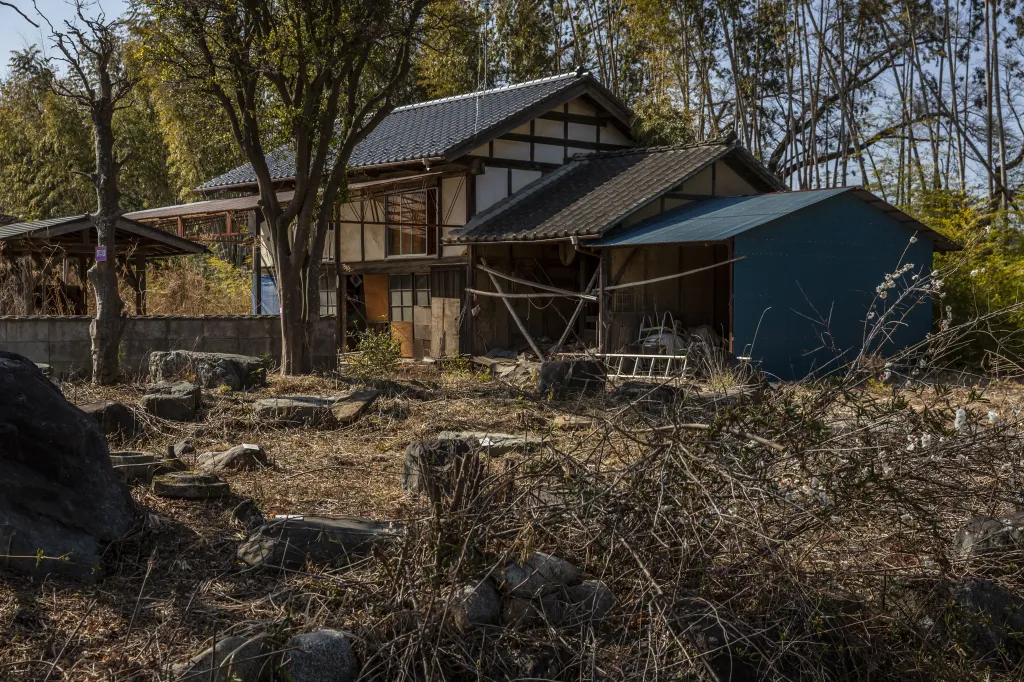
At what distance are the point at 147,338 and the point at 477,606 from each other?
896 centimetres

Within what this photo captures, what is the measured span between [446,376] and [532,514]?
943 centimetres

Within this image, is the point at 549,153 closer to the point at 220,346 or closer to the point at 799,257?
the point at 799,257

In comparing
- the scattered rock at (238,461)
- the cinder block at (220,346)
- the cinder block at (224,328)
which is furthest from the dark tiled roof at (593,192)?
the scattered rock at (238,461)

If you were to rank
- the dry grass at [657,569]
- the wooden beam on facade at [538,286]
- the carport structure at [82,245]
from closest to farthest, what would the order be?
the dry grass at [657,569] → the wooden beam on facade at [538,286] → the carport structure at [82,245]

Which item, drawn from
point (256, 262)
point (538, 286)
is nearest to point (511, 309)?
point (538, 286)

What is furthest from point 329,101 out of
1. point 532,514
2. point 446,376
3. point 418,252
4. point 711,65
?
point 711,65

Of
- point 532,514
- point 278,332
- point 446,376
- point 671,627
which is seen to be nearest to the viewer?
point 671,627

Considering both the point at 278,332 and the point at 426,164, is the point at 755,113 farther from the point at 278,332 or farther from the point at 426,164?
the point at 278,332

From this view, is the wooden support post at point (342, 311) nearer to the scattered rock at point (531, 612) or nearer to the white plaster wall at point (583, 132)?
the white plaster wall at point (583, 132)

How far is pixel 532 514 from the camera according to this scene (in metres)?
4.58

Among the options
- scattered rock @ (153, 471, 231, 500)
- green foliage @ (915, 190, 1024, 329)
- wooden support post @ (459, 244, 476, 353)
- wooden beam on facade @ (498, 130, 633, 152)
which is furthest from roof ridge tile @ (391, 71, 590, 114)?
scattered rock @ (153, 471, 231, 500)

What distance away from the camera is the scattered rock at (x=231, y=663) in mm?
3602

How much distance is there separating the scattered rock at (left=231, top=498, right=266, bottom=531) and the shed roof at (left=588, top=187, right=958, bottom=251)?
8605 mm

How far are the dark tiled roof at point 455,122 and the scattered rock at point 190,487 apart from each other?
33.8ft
